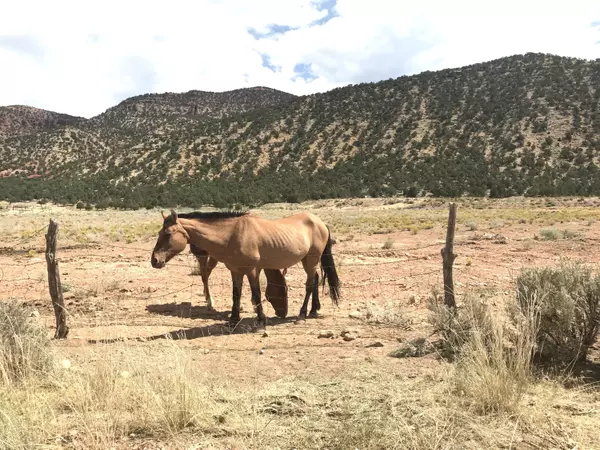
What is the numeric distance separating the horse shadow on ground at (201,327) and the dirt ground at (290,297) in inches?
0.8

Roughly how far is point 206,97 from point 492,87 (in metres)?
68.6

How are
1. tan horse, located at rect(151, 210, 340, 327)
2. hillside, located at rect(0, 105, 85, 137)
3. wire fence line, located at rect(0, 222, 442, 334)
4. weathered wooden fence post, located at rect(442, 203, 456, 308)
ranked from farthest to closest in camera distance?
hillside, located at rect(0, 105, 85, 137), wire fence line, located at rect(0, 222, 442, 334), tan horse, located at rect(151, 210, 340, 327), weathered wooden fence post, located at rect(442, 203, 456, 308)

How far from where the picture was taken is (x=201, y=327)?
779 cm

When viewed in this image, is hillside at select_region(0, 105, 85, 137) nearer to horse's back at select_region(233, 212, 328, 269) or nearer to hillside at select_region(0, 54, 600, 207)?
hillside at select_region(0, 54, 600, 207)

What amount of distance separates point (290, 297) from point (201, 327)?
3.05m

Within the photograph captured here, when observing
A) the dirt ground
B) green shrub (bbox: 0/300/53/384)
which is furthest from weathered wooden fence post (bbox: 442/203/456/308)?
green shrub (bbox: 0/300/53/384)

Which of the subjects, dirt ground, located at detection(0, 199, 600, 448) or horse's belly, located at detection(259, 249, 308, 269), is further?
horse's belly, located at detection(259, 249, 308, 269)

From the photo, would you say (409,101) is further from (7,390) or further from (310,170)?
(7,390)

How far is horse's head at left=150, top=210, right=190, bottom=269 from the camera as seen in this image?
694 cm

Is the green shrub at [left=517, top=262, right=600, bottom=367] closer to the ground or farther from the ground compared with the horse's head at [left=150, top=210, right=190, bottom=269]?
closer to the ground

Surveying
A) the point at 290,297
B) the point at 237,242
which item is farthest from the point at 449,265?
the point at 290,297

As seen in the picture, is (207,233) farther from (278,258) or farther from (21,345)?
(21,345)

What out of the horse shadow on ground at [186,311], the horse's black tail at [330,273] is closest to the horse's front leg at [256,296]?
the horse shadow on ground at [186,311]

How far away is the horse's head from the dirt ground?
119 cm
